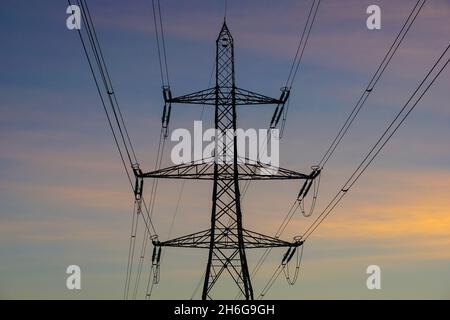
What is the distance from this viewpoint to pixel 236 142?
33.0 meters

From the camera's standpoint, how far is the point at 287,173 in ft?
101
